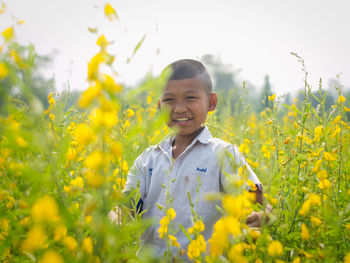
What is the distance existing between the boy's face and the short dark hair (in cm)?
3

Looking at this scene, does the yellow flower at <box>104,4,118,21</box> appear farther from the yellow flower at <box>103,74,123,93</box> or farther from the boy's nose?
the boy's nose

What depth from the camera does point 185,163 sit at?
68.6 inches

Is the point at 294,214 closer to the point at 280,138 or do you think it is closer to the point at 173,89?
the point at 280,138

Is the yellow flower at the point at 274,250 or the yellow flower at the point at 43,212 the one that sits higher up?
the yellow flower at the point at 43,212

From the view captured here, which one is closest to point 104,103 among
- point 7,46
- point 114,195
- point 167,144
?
point 114,195

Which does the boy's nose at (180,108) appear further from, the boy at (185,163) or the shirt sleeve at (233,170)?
the shirt sleeve at (233,170)

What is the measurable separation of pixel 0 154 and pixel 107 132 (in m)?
0.87

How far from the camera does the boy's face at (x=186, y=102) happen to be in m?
1.72

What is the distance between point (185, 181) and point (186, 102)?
549 mm

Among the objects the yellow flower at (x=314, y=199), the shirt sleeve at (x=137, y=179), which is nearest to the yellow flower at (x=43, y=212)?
the yellow flower at (x=314, y=199)

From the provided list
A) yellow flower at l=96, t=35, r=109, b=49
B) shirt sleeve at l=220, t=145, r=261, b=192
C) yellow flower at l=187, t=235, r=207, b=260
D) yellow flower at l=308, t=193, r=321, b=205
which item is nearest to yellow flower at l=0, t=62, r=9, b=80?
yellow flower at l=96, t=35, r=109, b=49

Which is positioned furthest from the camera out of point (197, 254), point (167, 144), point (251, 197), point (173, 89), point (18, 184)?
point (167, 144)

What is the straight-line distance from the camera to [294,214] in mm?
1082

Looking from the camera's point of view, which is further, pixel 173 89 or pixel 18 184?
pixel 173 89
